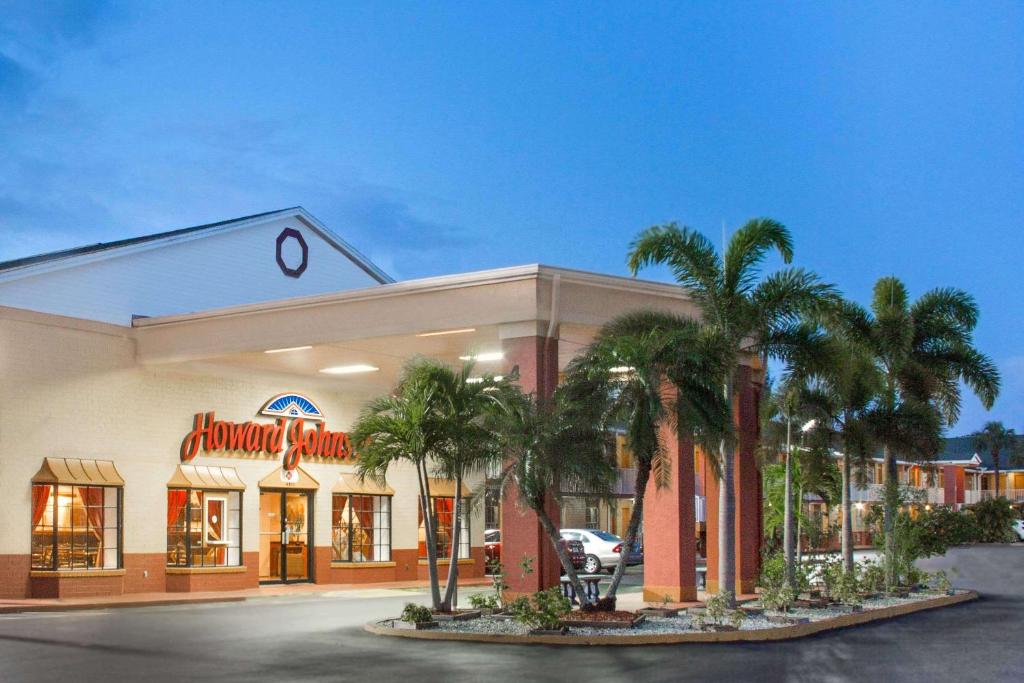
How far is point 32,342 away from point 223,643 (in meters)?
11.2

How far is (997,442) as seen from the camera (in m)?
109

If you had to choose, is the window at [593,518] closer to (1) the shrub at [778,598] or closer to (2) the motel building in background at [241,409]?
(2) the motel building in background at [241,409]

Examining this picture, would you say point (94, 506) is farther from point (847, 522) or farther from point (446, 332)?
point (847, 522)

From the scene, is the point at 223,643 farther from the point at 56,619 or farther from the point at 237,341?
the point at 237,341

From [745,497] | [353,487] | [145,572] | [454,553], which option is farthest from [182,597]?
[745,497]

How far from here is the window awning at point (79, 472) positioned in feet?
85.1

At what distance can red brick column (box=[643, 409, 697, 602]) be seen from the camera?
2345 cm

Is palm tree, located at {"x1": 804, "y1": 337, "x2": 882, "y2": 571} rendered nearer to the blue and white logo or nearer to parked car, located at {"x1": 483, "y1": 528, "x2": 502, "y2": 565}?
the blue and white logo

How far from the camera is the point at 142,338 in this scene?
2819 cm

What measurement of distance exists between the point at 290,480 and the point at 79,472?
21.2 ft

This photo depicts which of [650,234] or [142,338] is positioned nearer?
[650,234]

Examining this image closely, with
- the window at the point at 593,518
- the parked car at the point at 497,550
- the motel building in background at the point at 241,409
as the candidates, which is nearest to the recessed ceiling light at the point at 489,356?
the motel building in background at the point at 241,409

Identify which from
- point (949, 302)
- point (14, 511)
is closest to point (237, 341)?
point (14, 511)

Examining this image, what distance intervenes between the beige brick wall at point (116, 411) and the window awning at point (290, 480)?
0.16 meters
